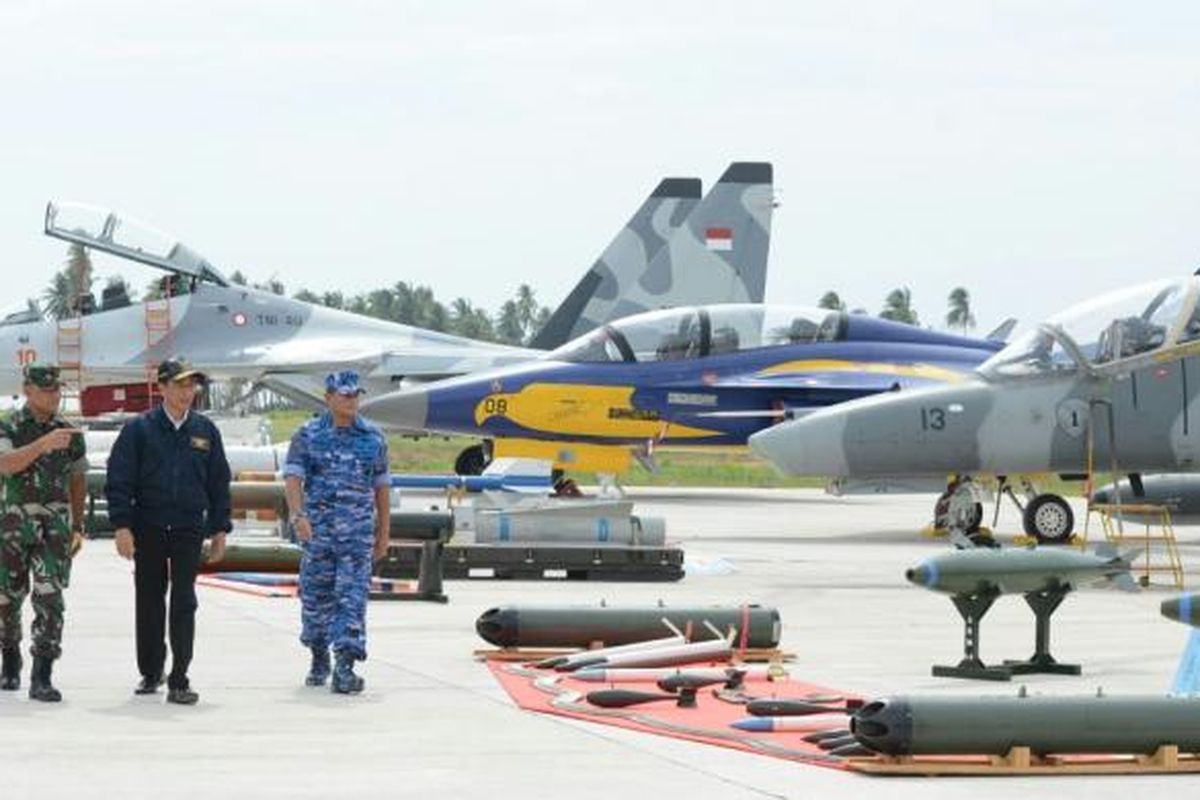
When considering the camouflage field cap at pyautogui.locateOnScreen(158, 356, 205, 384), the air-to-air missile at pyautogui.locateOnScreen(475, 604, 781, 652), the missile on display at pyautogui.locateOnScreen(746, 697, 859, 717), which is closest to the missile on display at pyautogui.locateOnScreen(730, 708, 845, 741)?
the missile on display at pyautogui.locateOnScreen(746, 697, 859, 717)

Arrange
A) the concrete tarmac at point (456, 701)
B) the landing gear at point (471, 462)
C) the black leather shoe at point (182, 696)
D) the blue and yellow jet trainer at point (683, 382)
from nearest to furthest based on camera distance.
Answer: the concrete tarmac at point (456, 701) → the black leather shoe at point (182, 696) → the blue and yellow jet trainer at point (683, 382) → the landing gear at point (471, 462)

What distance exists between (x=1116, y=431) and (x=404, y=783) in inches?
556

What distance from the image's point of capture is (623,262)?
140ft

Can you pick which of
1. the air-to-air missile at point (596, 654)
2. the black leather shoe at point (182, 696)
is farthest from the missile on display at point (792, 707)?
the black leather shoe at point (182, 696)

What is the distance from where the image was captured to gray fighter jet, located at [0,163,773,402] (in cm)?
3953

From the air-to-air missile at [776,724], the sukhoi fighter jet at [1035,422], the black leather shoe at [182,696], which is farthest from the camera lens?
the sukhoi fighter jet at [1035,422]

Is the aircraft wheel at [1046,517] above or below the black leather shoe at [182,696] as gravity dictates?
above

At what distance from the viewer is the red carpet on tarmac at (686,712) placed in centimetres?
966

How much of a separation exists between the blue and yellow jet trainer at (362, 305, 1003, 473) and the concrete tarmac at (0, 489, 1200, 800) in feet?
22.3

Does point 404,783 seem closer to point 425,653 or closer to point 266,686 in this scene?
point 266,686

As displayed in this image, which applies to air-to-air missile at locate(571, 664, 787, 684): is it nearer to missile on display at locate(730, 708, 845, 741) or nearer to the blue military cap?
missile on display at locate(730, 708, 845, 741)

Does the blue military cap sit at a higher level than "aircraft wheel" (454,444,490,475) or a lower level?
higher

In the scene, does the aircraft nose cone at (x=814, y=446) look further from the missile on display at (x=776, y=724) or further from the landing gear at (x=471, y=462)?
the missile on display at (x=776, y=724)

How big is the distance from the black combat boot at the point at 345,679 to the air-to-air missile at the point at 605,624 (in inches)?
57.4
